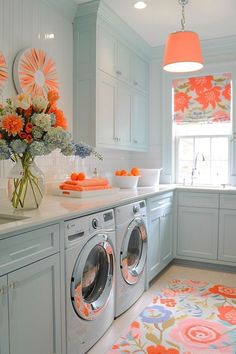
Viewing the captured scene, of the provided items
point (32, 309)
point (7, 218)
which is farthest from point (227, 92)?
point (32, 309)

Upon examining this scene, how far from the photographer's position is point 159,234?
10.7ft

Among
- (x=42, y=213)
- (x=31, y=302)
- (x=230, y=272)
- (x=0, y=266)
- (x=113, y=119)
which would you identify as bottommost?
(x=230, y=272)

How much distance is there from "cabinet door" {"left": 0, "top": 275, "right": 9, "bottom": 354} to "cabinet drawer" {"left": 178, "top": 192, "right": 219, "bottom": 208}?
257 cm

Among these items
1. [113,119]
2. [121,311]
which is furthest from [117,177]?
[121,311]

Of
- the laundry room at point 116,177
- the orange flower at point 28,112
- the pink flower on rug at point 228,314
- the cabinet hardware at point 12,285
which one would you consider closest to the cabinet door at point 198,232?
the laundry room at point 116,177

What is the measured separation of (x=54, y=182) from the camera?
9.49ft

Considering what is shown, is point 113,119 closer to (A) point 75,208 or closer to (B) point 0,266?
(A) point 75,208

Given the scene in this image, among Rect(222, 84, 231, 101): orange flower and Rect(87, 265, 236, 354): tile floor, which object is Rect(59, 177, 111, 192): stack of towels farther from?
→ Rect(222, 84, 231, 101): orange flower

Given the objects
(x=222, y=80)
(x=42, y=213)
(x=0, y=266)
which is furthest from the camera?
(x=222, y=80)

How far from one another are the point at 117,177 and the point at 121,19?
5.25 ft

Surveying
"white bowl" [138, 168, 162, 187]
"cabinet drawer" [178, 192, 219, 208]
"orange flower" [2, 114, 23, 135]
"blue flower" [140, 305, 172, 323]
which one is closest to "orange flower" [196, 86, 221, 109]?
"white bowl" [138, 168, 162, 187]

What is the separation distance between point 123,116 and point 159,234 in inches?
52.5

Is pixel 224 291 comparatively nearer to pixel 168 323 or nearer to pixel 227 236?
pixel 227 236

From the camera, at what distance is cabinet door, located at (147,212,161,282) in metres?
3.01
